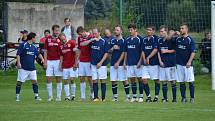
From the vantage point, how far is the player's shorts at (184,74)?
21.1 meters

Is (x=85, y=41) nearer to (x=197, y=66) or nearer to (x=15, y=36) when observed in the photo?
(x=197, y=66)

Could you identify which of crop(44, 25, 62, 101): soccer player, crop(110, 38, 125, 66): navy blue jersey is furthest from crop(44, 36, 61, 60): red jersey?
crop(110, 38, 125, 66): navy blue jersey

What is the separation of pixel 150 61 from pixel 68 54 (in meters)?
2.66

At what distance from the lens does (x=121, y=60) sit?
72.6ft

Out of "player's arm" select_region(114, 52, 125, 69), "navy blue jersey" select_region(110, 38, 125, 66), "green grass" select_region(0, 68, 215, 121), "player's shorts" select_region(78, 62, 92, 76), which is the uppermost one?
"navy blue jersey" select_region(110, 38, 125, 66)

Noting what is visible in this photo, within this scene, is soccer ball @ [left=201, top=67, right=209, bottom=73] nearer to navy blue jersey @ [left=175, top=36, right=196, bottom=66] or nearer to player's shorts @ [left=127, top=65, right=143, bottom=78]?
player's shorts @ [left=127, top=65, right=143, bottom=78]

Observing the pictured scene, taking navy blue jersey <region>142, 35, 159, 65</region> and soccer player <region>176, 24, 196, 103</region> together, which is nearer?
soccer player <region>176, 24, 196, 103</region>

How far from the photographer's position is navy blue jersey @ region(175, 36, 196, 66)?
2117cm

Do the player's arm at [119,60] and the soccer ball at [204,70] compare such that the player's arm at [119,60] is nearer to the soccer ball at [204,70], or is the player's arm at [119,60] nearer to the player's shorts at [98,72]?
the player's shorts at [98,72]

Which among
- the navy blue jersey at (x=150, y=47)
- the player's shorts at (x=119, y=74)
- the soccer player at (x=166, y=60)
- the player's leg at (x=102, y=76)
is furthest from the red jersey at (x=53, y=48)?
the soccer player at (x=166, y=60)

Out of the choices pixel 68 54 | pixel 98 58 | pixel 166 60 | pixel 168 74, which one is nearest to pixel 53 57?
pixel 68 54

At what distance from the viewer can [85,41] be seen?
22.4 metres

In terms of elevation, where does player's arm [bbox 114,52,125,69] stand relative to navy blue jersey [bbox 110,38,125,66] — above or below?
below

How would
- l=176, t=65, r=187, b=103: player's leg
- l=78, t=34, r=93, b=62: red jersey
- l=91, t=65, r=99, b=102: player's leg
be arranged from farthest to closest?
l=78, t=34, r=93, b=62: red jersey, l=91, t=65, r=99, b=102: player's leg, l=176, t=65, r=187, b=103: player's leg
